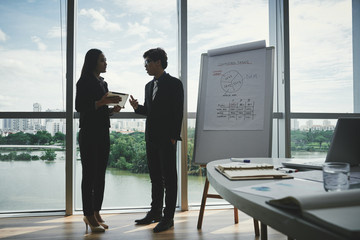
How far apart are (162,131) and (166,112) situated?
17 cm

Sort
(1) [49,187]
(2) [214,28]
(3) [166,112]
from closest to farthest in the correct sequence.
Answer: (3) [166,112] → (1) [49,187] → (2) [214,28]

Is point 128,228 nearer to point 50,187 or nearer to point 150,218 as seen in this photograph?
point 150,218

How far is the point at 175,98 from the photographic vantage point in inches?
101

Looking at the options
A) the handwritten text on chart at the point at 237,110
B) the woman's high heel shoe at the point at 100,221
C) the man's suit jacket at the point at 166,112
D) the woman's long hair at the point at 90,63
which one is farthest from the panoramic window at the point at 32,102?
the handwritten text on chart at the point at 237,110

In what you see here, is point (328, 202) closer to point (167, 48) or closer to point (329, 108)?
point (167, 48)

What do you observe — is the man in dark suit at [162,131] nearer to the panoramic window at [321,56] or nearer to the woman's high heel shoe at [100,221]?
the woman's high heel shoe at [100,221]

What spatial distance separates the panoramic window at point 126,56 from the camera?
313 cm

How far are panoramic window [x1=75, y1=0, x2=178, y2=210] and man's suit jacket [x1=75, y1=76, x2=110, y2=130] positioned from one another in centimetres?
67

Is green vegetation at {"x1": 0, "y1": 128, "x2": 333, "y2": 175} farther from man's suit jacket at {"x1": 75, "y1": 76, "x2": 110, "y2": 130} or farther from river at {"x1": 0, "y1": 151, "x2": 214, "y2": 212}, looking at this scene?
man's suit jacket at {"x1": 75, "y1": 76, "x2": 110, "y2": 130}

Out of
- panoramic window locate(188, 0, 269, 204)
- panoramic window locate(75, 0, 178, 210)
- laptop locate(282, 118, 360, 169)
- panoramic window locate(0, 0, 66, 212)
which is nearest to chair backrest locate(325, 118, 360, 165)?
laptop locate(282, 118, 360, 169)

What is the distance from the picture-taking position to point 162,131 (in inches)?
98.9

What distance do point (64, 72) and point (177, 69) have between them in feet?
3.96

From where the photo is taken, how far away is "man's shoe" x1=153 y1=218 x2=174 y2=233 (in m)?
2.41

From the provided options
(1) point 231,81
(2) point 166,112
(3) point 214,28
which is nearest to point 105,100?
(2) point 166,112
